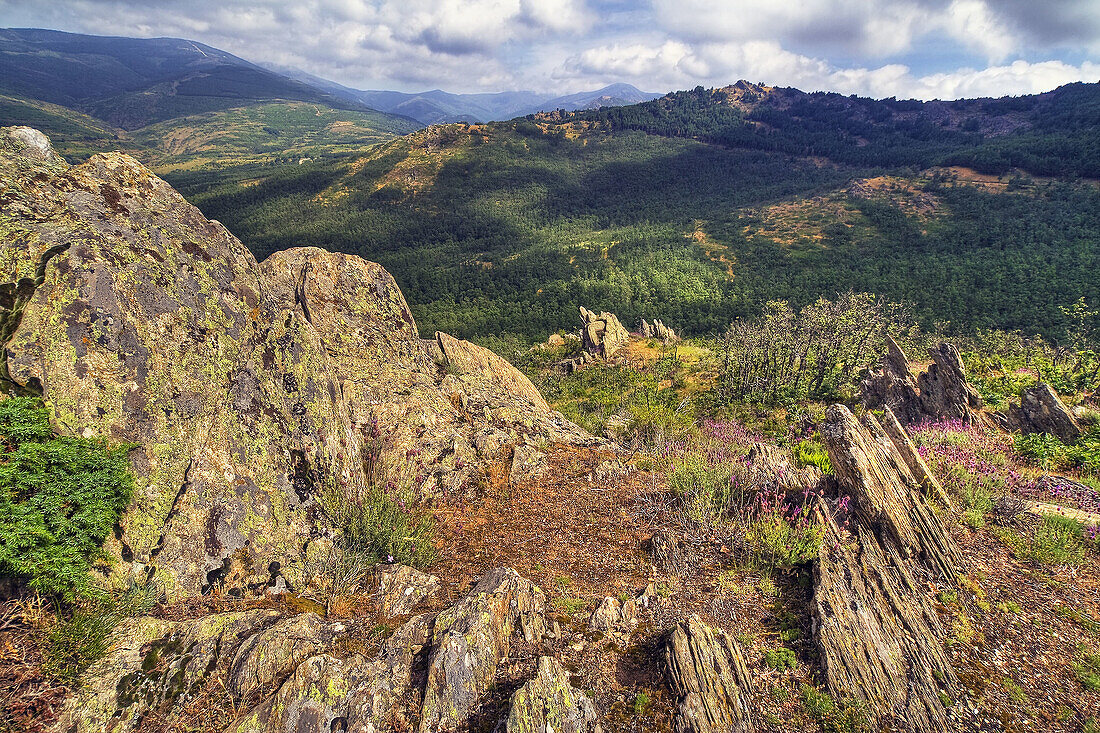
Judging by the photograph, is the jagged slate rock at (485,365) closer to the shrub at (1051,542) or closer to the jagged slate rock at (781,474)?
the jagged slate rock at (781,474)

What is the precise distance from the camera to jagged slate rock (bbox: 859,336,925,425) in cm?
1559

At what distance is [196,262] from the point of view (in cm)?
715

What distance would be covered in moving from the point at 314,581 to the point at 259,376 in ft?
10.9

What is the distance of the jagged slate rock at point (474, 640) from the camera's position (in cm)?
425

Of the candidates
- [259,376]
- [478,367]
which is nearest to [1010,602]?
[259,376]

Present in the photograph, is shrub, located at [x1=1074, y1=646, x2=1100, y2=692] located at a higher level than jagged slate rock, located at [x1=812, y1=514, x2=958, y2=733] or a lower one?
higher

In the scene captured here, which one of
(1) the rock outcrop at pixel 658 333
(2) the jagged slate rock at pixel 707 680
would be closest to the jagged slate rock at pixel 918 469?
(2) the jagged slate rock at pixel 707 680

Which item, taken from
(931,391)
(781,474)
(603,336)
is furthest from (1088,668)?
(603,336)

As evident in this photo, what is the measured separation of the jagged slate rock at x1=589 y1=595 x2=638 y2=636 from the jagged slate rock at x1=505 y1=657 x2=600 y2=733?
3.35 feet

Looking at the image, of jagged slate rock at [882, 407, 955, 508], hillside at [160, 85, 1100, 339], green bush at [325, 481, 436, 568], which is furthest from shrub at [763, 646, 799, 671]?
hillside at [160, 85, 1100, 339]

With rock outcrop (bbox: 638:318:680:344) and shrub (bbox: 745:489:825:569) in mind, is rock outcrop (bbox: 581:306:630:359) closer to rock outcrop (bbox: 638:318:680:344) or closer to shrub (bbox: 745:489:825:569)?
rock outcrop (bbox: 638:318:680:344)

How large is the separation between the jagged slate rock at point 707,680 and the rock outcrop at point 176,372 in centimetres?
529

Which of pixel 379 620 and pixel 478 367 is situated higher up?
pixel 379 620

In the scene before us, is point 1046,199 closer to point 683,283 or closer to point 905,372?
point 683,283
